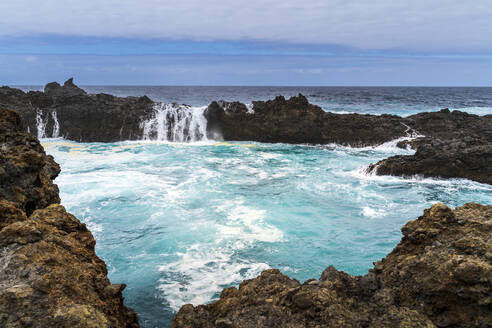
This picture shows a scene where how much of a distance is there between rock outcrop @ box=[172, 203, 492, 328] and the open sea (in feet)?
6.72

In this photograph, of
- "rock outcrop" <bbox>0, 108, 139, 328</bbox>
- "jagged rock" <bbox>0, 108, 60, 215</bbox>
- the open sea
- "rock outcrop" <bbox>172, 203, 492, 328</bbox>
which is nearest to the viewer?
"rock outcrop" <bbox>0, 108, 139, 328</bbox>

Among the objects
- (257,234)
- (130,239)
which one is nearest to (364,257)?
(257,234)

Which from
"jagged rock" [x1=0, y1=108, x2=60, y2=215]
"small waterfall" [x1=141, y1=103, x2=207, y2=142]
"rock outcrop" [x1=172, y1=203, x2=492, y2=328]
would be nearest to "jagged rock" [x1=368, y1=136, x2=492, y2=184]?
"rock outcrop" [x1=172, y1=203, x2=492, y2=328]

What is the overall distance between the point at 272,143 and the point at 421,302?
687 inches

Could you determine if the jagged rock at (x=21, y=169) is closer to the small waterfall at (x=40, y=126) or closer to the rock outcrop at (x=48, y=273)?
the rock outcrop at (x=48, y=273)

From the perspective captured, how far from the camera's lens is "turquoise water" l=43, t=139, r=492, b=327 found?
571 cm

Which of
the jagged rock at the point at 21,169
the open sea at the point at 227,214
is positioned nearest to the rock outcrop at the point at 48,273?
the jagged rock at the point at 21,169

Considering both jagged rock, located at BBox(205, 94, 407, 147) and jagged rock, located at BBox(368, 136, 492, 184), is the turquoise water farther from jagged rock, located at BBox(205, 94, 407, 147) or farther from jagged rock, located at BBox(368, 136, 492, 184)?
jagged rock, located at BBox(205, 94, 407, 147)

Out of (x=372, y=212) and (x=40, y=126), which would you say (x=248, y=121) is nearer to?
(x=40, y=126)

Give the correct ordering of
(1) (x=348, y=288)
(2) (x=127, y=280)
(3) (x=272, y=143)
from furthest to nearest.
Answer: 1. (3) (x=272, y=143)
2. (2) (x=127, y=280)
3. (1) (x=348, y=288)

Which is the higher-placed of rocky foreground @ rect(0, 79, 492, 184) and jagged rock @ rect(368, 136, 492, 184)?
rocky foreground @ rect(0, 79, 492, 184)

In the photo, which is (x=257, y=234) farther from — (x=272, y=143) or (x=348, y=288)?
(x=272, y=143)

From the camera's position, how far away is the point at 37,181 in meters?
4.42

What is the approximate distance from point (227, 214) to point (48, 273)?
5.94 meters
